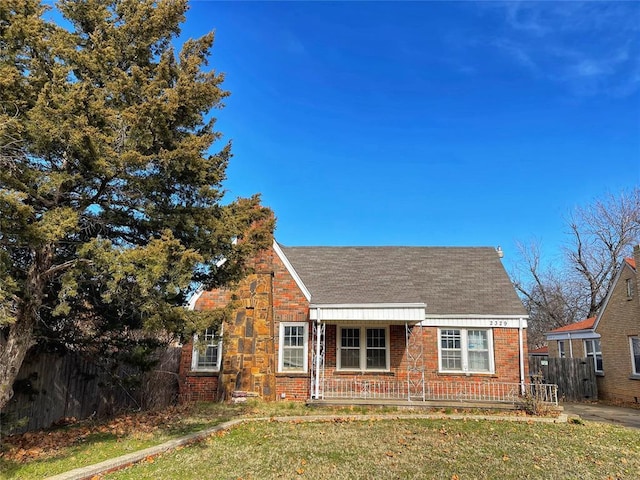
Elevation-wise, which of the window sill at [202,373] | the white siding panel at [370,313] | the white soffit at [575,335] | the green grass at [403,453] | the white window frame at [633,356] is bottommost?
the green grass at [403,453]

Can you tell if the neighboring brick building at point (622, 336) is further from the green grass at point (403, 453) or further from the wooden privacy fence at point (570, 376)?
the green grass at point (403, 453)

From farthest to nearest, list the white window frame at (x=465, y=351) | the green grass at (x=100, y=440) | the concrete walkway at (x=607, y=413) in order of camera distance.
→ the white window frame at (x=465, y=351), the concrete walkway at (x=607, y=413), the green grass at (x=100, y=440)

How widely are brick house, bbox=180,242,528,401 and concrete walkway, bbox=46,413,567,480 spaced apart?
8.84ft

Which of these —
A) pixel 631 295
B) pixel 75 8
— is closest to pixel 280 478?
pixel 75 8

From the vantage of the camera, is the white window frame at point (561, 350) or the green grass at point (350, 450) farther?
the white window frame at point (561, 350)

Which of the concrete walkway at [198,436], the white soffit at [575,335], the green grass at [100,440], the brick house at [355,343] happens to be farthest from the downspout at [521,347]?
the green grass at [100,440]

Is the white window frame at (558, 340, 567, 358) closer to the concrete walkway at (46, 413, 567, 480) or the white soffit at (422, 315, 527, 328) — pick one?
the white soffit at (422, 315, 527, 328)

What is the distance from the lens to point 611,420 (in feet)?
45.9

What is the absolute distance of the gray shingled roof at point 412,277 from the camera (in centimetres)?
1620

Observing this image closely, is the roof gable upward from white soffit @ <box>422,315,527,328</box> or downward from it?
upward

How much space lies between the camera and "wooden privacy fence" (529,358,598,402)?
20984 mm

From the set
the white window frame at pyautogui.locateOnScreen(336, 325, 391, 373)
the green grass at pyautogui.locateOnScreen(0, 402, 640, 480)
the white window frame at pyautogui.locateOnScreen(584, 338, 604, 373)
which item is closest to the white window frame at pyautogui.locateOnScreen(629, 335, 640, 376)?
the white window frame at pyautogui.locateOnScreen(584, 338, 604, 373)

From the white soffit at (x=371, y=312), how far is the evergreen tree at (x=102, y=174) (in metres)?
6.01

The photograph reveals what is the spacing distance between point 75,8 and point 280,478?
8.91m
